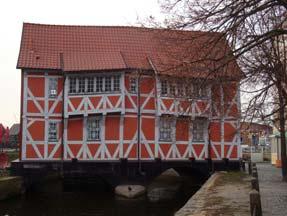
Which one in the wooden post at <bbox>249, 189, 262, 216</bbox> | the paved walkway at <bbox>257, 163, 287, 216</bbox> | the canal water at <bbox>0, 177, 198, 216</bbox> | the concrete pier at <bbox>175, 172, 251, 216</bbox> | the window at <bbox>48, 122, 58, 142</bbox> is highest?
the window at <bbox>48, 122, 58, 142</bbox>

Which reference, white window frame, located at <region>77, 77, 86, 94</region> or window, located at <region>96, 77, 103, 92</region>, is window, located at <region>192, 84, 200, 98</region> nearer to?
window, located at <region>96, 77, 103, 92</region>

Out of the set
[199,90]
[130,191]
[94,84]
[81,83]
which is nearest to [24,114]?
[81,83]

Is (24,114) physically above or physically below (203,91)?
above

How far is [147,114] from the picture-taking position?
30.3m

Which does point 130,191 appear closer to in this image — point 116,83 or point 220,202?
point 116,83

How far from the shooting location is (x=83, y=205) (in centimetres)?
2508

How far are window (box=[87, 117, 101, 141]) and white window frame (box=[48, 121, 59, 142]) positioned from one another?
1794 mm

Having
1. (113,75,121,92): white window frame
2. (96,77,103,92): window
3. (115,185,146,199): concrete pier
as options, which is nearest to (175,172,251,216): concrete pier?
(115,185,146,199): concrete pier

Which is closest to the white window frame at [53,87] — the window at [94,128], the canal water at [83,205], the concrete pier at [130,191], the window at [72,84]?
the window at [72,84]

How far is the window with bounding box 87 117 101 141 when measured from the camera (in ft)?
97.6

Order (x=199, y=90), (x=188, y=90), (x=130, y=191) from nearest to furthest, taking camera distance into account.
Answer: (x=199, y=90) → (x=188, y=90) → (x=130, y=191)

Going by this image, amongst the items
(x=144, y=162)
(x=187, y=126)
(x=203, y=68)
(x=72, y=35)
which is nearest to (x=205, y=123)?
(x=144, y=162)

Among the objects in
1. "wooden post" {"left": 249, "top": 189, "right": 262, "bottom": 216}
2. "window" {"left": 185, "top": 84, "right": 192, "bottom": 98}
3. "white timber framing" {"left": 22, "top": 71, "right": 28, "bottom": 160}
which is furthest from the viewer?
"white timber framing" {"left": 22, "top": 71, "right": 28, "bottom": 160}

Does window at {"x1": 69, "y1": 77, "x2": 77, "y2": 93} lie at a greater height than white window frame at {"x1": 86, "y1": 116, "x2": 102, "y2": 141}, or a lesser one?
greater
